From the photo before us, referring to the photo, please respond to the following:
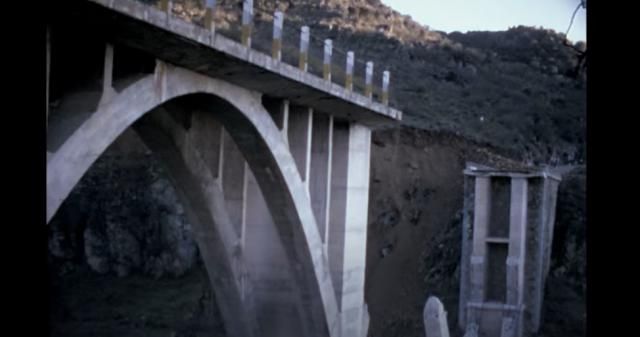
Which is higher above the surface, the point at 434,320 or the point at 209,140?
the point at 209,140

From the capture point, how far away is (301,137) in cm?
2114

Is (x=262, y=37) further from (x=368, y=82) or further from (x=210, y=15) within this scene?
(x=210, y=15)

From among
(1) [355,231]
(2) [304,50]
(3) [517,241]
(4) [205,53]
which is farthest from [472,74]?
(4) [205,53]

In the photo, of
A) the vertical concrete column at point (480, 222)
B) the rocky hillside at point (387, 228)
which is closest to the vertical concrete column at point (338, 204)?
the rocky hillside at point (387, 228)

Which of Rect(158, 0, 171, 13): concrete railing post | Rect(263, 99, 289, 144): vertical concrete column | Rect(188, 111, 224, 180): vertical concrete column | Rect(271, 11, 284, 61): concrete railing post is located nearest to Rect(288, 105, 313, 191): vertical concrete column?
Rect(263, 99, 289, 144): vertical concrete column

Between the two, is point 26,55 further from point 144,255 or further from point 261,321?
point 144,255

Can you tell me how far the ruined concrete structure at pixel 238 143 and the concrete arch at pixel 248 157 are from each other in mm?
27

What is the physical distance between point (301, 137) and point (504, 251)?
26.6 feet

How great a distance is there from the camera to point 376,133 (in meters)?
38.5

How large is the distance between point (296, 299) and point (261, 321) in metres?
0.95

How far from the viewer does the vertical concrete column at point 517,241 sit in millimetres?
25431

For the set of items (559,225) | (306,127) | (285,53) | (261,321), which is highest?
(285,53)

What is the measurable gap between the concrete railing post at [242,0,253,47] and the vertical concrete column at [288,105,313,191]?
166 inches

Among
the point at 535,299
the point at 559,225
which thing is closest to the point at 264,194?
the point at 535,299
